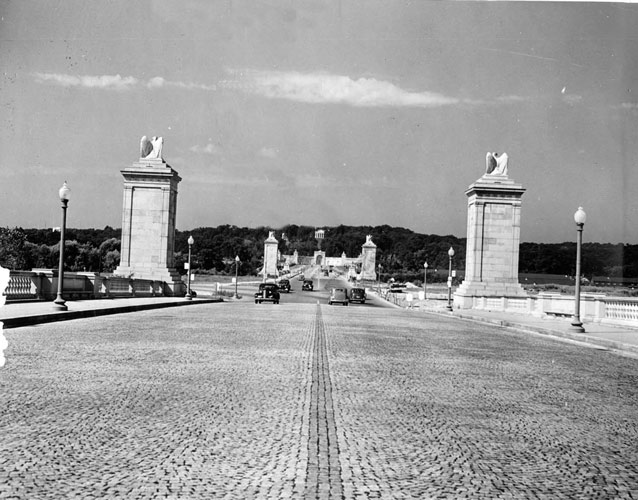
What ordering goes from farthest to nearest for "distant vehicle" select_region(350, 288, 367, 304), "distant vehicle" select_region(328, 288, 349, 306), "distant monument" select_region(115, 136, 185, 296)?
"distant vehicle" select_region(350, 288, 367, 304) → "distant vehicle" select_region(328, 288, 349, 306) → "distant monument" select_region(115, 136, 185, 296)

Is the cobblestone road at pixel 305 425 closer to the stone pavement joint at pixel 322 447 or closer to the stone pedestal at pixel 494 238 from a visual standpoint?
the stone pavement joint at pixel 322 447

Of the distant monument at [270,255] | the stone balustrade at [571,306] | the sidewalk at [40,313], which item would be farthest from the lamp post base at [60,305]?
the distant monument at [270,255]

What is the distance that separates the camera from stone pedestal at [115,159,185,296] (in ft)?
151

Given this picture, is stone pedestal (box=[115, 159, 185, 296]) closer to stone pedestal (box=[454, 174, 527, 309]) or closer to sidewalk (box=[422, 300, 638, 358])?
stone pedestal (box=[454, 174, 527, 309])

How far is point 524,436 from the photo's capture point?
7.61m

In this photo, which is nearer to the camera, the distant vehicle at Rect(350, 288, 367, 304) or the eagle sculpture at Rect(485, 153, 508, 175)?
the eagle sculpture at Rect(485, 153, 508, 175)

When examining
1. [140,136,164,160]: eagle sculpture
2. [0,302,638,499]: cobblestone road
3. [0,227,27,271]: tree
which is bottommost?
[0,302,638,499]: cobblestone road

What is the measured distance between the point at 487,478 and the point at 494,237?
4283 centimetres

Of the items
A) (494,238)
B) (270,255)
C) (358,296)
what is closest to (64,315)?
(494,238)

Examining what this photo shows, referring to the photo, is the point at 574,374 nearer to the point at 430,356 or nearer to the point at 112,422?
the point at 430,356

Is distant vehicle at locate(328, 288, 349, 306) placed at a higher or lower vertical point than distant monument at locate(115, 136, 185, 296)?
lower

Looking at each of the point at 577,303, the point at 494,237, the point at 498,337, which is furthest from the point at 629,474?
the point at 494,237

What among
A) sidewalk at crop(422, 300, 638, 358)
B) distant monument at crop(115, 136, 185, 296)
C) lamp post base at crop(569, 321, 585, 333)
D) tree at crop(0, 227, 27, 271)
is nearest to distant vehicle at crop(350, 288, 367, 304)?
distant monument at crop(115, 136, 185, 296)

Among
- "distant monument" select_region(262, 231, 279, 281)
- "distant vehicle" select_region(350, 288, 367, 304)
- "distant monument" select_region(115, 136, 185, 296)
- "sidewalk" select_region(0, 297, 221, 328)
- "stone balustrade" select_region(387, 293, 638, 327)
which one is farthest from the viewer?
"distant monument" select_region(262, 231, 279, 281)
